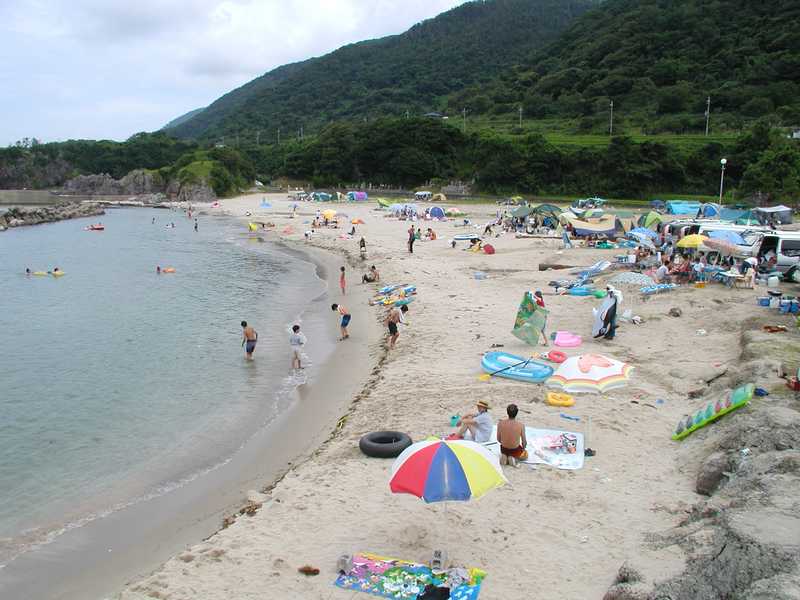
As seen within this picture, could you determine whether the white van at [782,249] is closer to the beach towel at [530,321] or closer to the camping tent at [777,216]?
the beach towel at [530,321]

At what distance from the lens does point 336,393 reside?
14.9m

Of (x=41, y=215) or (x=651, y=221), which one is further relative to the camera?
(x=41, y=215)

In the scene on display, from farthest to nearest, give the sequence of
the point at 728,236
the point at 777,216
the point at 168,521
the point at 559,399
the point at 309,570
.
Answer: the point at 777,216 → the point at 728,236 → the point at 559,399 → the point at 168,521 → the point at 309,570

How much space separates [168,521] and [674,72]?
102193mm

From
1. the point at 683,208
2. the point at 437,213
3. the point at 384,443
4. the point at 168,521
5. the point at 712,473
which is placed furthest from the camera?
the point at 437,213

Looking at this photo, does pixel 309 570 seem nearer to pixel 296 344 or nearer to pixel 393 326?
pixel 296 344

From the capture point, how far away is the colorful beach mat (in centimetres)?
679

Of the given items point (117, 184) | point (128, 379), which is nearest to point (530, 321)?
point (128, 379)

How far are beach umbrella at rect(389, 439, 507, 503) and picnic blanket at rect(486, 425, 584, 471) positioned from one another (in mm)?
2645

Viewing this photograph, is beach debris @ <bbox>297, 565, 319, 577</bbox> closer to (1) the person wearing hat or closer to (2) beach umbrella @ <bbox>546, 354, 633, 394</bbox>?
(1) the person wearing hat

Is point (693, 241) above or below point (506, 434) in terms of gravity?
above

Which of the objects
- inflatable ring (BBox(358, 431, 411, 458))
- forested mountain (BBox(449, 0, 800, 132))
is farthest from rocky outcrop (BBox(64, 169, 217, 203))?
inflatable ring (BBox(358, 431, 411, 458))

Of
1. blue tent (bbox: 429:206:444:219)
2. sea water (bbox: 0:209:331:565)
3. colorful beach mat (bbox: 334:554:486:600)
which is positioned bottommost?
sea water (bbox: 0:209:331:565)

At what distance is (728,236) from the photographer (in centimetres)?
2411
